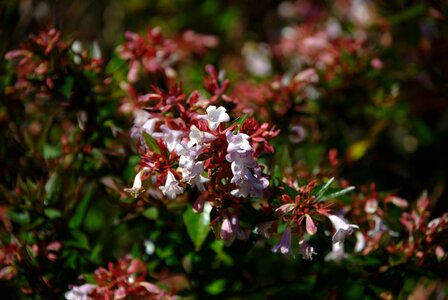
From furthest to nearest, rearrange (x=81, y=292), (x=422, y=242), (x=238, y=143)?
(x=422, y=242), (x=81, y=292), (x=238, y=143)

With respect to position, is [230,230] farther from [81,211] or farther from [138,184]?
[81,211]

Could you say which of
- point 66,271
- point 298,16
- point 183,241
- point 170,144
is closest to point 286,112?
point 183,241

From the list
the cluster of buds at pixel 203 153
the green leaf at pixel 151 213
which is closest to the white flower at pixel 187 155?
the cluster of buds at pixel 203 153

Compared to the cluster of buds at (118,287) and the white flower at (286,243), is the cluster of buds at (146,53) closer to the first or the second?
the cluster of buds at (118,287)

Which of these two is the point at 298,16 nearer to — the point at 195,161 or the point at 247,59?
the point at 247,59

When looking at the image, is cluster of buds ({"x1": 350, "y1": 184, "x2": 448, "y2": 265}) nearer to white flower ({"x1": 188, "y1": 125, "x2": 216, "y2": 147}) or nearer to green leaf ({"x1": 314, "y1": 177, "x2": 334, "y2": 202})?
green leaf ({"x1": 314, "y1": 177, "x2": 334, "y2": 202})

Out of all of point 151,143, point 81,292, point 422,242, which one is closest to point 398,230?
point 422,242
